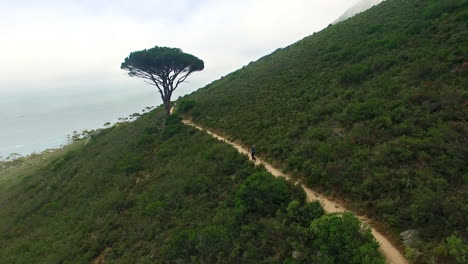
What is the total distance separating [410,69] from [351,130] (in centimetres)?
684

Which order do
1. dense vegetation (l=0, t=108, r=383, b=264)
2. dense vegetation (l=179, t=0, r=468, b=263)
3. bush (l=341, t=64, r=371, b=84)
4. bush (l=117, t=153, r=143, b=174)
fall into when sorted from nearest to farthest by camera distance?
dense vegetation (l=179, t=0, r=468, b=263)
dense vegetation (l=0, t=108, r=383, b=264)
bush (l=341, t=64, r=371, b=84)
bush (l=117, t=153, r=143, b=174)

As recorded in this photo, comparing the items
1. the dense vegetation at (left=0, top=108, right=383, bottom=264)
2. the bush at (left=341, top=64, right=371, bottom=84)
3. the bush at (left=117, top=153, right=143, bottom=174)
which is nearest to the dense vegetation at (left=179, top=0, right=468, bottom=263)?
the bush at (left=341, top=64, right=371, bottom=84)

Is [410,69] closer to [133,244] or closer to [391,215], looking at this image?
[391,215]

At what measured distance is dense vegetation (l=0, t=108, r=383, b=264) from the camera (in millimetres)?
8555

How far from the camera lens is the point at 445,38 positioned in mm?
17312

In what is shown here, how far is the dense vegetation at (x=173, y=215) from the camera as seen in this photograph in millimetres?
8555

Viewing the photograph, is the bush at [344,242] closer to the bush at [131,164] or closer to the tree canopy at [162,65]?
the bush at [131,164]

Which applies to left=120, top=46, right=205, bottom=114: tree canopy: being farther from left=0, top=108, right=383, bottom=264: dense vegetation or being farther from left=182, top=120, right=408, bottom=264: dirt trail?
left=182, top=120, right=408, bottom=264: dirt trail

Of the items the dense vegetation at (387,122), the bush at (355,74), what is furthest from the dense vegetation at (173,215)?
the bush at (355,74)

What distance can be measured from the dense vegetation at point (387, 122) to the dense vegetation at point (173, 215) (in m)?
1.82

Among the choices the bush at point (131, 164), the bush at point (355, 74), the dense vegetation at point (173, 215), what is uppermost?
the bush at point (355, 74)

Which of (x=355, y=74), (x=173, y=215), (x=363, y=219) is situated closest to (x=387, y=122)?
(x=363, y=219)

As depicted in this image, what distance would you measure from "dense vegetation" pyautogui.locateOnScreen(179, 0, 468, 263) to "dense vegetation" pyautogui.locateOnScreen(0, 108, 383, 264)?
1815 mm

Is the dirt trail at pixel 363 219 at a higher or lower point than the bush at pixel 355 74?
lower
